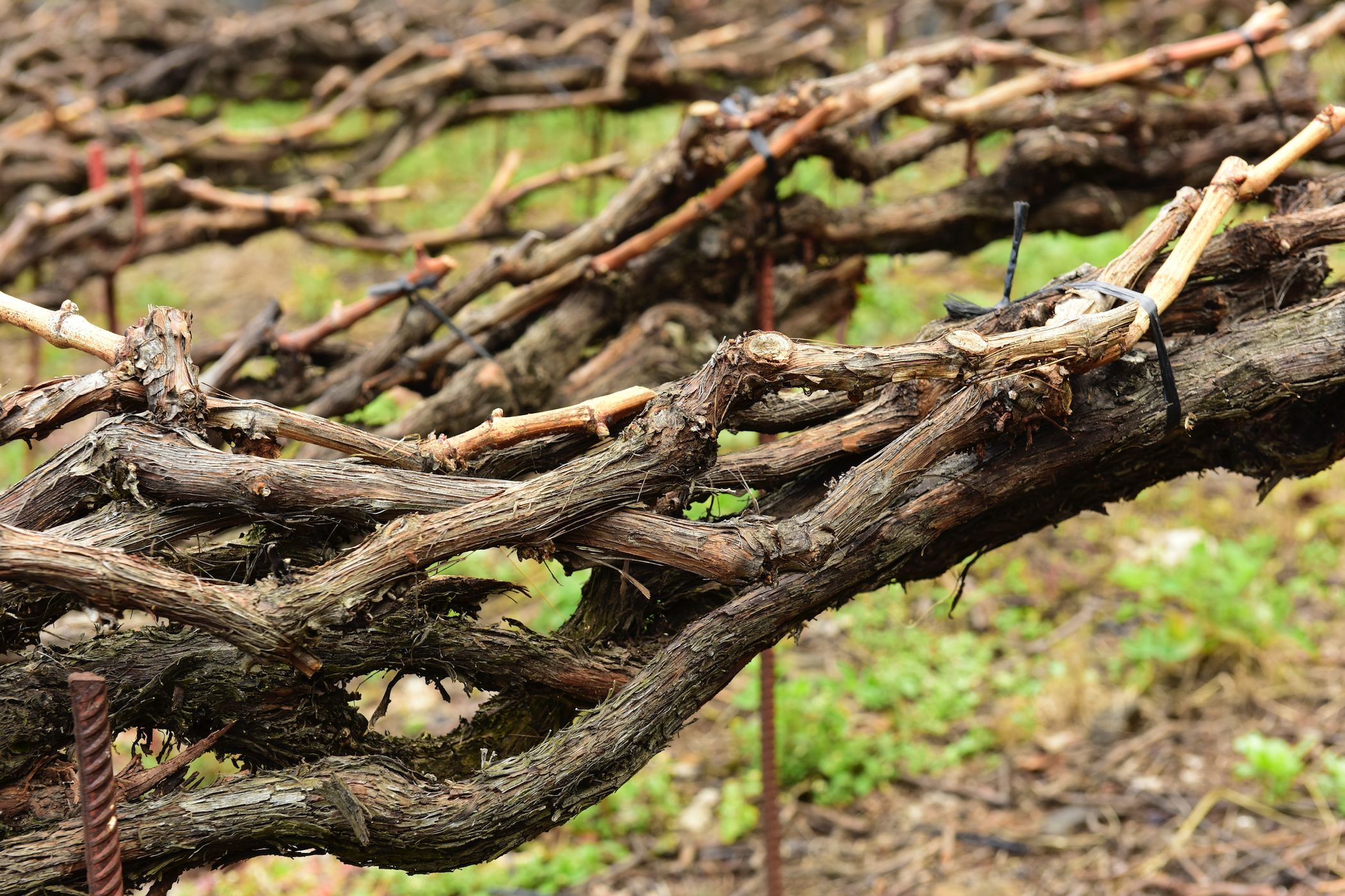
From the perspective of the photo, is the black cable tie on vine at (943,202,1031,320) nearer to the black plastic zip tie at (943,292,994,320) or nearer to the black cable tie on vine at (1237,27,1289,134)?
the black plastic zip tie at (943,292,994,320)

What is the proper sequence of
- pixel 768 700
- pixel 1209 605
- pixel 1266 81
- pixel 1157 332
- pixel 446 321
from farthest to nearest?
pixel 1209 605
pixel 1266 81
pixel 768 700
pixel 446 321
pixel 1157 332

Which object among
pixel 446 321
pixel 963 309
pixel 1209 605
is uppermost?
pixel 446 321

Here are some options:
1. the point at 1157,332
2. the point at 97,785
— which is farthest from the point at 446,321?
the point at 1157,332

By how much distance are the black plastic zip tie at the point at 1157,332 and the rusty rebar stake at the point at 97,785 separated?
3.58 feet

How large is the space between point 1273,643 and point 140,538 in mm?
2924

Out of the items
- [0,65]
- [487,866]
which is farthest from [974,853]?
[0,65]

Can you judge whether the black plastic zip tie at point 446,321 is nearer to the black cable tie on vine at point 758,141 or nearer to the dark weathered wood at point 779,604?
the black cable tie on vine at point 758,141

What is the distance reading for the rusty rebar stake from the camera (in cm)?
98

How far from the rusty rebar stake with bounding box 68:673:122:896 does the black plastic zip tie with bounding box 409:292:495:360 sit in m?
1.00

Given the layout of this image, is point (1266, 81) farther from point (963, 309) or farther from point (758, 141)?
point (963, 309)

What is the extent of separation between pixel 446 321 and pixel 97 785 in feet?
3.52

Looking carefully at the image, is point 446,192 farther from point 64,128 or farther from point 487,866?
point 487,866

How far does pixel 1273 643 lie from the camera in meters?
2.96

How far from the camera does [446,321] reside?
1.93m
